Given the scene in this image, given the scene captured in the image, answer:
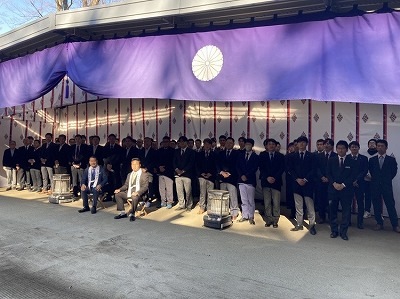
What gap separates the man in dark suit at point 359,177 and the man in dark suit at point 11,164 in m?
9.78

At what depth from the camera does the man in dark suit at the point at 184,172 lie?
7711mm

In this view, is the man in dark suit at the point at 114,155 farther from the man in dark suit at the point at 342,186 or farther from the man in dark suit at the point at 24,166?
the man in dark suit at the point at 342,186

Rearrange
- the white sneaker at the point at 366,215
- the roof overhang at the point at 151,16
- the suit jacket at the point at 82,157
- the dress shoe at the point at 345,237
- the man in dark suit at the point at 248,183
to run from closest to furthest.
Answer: the roof overhang at the point at 151,16
the dress shoe at the point at 345,237
the white sneaker at the point at 366,215
the man in dark suit at the point at 248,183
the suit jacket at the point at 82,157

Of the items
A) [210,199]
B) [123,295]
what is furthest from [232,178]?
[123,295]

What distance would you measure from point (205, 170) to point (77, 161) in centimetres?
390

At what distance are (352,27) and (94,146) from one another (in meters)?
7.04

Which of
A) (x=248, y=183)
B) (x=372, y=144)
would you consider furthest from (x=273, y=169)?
(x=372, y=144)

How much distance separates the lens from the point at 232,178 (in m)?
7.15

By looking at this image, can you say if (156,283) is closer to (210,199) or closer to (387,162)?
(210,199)

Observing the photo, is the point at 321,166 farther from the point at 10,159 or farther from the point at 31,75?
the point at 10,159

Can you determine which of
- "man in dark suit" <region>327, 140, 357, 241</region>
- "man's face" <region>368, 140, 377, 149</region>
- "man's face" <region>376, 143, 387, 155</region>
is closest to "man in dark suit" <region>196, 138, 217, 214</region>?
"man in dark suit" <region>327, 140, 357, 241</region>

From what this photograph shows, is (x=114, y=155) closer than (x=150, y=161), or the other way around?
(x=150, y=161)

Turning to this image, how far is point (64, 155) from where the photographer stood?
32.6 feet

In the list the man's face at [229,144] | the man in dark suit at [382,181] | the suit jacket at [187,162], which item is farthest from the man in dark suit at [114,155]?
the man in dark suit at [382,181]
